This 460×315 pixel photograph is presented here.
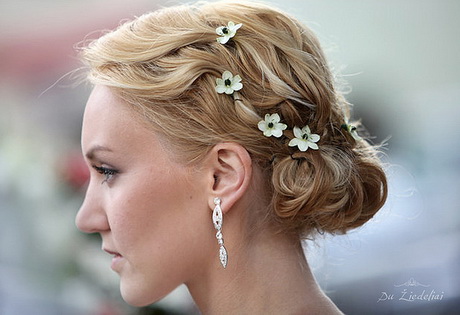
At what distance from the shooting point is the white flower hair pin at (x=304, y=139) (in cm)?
177

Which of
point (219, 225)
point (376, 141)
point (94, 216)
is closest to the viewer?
point (219, 225)

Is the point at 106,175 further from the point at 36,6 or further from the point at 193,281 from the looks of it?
the point at 36,6

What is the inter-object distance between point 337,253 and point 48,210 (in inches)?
77.8

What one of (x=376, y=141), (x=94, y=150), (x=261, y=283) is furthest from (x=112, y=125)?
(x=376, y=141)

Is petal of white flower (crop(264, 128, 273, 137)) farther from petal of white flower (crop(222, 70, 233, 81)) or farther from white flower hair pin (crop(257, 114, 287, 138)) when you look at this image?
petal of white flower (crop(222, 70, 233, 81))

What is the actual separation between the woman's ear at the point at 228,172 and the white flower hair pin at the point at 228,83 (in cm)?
13

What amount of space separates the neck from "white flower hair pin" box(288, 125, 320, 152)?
0.24m

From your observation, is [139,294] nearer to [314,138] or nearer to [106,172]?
[106,172]

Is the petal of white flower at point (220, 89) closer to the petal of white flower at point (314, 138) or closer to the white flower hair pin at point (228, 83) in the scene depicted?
the white flower hair pin at point (228, 83)

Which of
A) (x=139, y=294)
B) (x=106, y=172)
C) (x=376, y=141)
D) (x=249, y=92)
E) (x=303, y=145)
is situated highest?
(x=249, y=92)

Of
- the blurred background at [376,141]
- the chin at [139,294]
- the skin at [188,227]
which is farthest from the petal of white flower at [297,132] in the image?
the chin at [139,294]

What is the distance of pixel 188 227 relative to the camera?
1.75 metres

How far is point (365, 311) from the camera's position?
3408mm

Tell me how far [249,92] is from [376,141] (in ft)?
12.3
